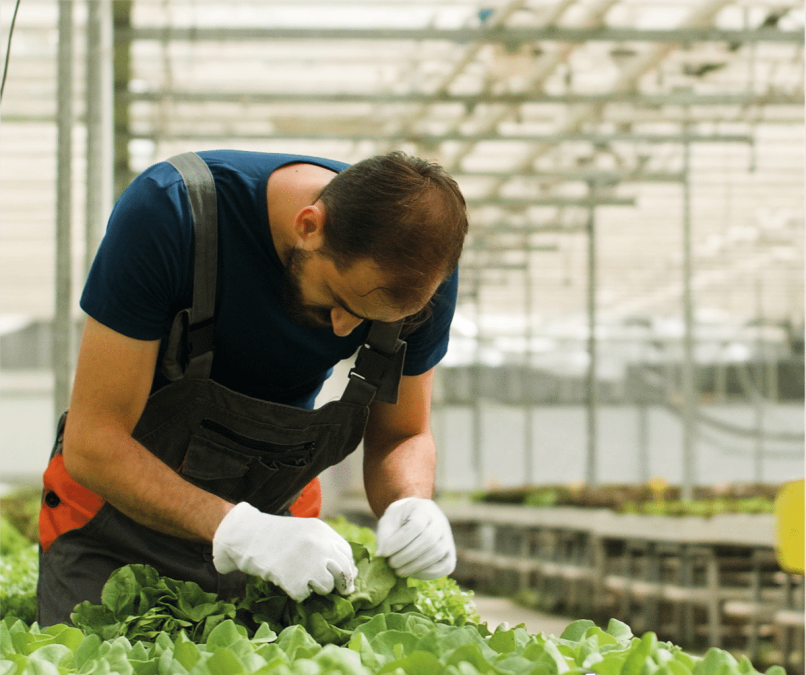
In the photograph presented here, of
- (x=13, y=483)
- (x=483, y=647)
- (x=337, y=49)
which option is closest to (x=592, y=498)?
(x=337, y=49)

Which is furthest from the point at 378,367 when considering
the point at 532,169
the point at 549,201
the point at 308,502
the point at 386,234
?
the point at 549,201

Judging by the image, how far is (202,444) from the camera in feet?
5.83

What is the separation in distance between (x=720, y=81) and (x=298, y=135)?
3025 millimetres

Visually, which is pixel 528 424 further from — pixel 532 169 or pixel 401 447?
pixel 401 447

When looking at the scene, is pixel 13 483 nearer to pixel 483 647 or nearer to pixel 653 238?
pixel 653 238

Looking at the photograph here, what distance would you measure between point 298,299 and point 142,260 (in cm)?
26

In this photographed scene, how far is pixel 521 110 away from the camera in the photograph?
7.22 metres

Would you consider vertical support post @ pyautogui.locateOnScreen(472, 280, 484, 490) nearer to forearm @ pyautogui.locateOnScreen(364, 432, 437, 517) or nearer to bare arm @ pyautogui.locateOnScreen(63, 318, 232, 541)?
forearm @ pyautogui.locateOnScreen(364, 432, 437, 517)

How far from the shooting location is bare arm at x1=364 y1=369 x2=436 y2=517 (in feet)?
6.14

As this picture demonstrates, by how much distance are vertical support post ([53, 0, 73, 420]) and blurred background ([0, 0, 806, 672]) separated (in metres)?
0.01

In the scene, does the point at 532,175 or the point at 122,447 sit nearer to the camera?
the point at 122,447

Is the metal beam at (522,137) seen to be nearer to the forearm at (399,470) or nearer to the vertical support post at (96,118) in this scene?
the vertical support post at (96,118)

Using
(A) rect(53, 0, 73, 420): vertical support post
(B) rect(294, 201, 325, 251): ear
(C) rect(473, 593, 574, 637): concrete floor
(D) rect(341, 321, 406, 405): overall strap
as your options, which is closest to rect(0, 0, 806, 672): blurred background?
(A) rect(53, 0, 73, 420): vertical support post

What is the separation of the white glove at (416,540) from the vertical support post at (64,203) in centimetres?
325
